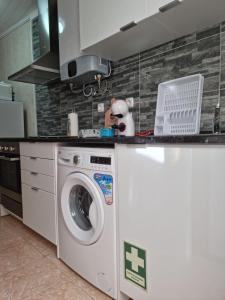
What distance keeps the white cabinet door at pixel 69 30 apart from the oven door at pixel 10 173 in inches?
41.3

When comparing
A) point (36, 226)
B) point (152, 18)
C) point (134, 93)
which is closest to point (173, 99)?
point (134, 93)

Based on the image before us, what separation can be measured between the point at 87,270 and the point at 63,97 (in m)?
1.87

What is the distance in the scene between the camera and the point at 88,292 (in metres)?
1.23

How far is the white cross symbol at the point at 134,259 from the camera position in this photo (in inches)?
39.1

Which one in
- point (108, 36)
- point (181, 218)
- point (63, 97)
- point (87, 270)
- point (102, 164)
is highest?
point (108, 36)

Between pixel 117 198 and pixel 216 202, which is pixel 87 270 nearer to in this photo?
pixel 117 198

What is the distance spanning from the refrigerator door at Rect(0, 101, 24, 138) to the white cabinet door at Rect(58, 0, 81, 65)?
1.49 metres

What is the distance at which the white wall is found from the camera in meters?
2.99

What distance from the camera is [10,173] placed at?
2.15 m

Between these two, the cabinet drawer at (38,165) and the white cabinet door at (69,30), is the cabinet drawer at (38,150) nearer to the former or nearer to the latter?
the cabinet drawer at (38,165)

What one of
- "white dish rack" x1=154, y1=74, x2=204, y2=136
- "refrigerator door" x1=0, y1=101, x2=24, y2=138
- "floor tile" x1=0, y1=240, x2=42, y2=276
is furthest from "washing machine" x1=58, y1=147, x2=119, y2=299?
"refrigerator door" x1=0, y1=101, x2=24, y2=138

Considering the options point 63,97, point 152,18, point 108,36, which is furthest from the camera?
point 63,97

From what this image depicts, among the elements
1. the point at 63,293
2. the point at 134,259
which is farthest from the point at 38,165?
the point at 134,259

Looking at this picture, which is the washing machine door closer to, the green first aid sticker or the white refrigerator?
the green first aid sticker
